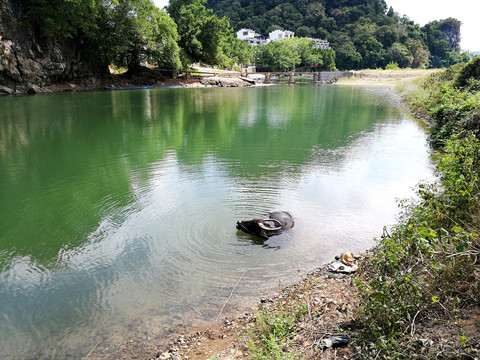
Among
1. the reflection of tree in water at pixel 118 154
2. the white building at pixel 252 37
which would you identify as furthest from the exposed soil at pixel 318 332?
the white building at pixel 252 37

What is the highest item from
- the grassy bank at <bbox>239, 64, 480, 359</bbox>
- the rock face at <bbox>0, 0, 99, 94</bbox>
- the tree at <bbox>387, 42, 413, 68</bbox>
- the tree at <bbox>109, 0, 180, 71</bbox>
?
the tree at <bbox>387, 42, 413, 68</bbox>

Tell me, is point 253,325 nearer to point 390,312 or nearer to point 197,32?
point 390,312

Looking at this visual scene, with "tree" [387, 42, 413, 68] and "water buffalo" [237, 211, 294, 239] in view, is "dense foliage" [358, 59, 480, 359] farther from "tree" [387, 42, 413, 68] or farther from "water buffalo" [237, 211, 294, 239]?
"tree" [387, 42, 413, 68]

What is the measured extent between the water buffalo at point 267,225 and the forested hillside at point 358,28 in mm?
118024

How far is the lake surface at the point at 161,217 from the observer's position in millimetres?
5555

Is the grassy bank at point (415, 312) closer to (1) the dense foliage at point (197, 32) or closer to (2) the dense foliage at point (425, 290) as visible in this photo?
(2) the dense foliage at point (425, 290)

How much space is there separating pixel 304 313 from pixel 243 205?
4.70 meters

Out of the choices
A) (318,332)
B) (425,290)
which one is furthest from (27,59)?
(425,290)

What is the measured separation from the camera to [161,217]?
8.84m

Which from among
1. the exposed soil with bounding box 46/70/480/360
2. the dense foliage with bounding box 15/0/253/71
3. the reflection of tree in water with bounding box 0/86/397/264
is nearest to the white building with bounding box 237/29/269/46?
the dense foliage with bounding box 15/0/253/71

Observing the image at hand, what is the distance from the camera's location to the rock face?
36469mm

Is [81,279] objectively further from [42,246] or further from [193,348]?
[193,348]

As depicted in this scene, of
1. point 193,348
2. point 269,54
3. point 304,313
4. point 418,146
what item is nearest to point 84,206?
point 193,348

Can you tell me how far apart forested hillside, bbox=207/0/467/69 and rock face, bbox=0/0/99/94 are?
9416cm
